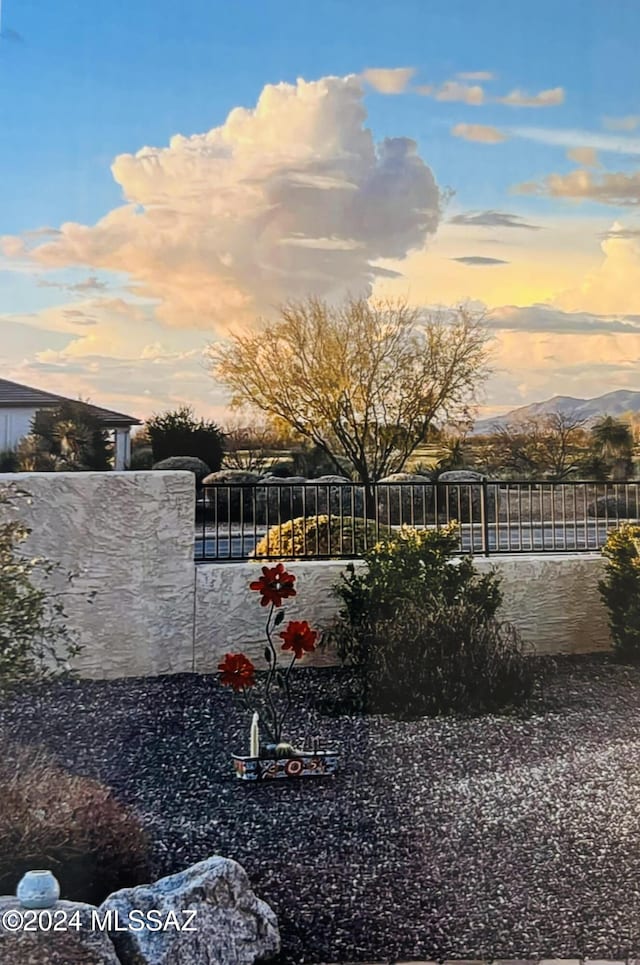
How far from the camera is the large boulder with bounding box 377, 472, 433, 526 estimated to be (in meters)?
3.84

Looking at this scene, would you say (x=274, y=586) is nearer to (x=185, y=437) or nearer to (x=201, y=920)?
(x=185, y=437)

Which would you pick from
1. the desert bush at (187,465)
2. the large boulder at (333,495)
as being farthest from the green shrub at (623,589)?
the desert bush at (187,465)

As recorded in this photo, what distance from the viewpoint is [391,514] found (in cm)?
390

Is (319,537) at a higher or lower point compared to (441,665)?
higher

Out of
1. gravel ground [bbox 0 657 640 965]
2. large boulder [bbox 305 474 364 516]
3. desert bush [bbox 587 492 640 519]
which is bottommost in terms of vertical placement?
gravel ground [bbox 0 657 640 965]

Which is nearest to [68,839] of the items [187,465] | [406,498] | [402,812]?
[402,812]

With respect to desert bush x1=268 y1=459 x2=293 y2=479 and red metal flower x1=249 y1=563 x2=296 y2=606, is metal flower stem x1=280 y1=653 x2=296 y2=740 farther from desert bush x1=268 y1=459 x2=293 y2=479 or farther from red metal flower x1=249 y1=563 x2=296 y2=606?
desert bush x1=268 y1=459 x2=293 y2=479

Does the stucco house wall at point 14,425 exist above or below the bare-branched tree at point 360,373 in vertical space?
below

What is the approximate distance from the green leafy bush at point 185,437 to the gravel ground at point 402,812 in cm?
89

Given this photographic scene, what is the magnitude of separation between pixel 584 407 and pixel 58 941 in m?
2.42

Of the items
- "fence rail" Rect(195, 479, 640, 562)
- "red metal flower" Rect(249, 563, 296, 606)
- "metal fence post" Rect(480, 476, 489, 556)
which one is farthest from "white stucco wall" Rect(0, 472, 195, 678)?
"metal fence post" Rect(480, 476, 489, 556)

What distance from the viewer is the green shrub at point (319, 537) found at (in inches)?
155

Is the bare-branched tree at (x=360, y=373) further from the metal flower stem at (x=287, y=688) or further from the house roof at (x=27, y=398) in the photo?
the metal flower stem at (x=287, y=688)

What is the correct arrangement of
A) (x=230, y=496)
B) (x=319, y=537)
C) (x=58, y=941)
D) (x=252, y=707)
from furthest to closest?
(x=319, y=537), (x=230, y=496), (x=252, y=707), (x=58, y=941)
